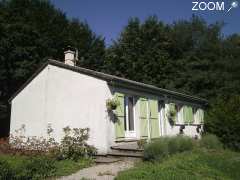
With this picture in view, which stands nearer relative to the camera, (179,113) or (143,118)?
(143,118)

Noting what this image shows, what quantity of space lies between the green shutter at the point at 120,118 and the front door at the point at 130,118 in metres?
0.67

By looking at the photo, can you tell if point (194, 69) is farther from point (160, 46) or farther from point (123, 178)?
point (123, 178)

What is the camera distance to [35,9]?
1013 inches

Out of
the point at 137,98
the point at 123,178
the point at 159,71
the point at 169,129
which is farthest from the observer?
the point at 159,71

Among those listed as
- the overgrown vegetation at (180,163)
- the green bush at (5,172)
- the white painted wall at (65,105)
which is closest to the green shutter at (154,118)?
the white painted wall at (65,105)

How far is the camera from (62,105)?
13289mm

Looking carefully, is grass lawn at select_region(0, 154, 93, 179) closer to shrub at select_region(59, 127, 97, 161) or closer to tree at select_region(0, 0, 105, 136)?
shrub at select_region(59, 127, 97, 161)

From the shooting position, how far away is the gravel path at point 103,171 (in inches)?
324

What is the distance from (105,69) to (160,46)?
21.1ft

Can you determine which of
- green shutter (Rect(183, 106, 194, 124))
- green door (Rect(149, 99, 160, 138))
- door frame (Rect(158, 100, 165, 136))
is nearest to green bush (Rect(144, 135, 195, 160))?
green door (Rect(149, 99, 160, 138))

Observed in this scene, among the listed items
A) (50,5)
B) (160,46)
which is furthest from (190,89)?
(50,5)

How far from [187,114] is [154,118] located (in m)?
5.98

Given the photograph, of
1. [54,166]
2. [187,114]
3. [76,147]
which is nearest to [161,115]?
[187,114]

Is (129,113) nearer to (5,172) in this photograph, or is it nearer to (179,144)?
(179,144)
